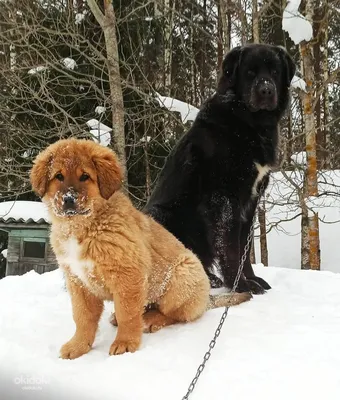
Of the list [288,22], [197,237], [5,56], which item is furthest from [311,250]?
[5,56]

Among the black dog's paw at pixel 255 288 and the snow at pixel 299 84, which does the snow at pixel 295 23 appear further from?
the black dog's paw at pixel 255 288

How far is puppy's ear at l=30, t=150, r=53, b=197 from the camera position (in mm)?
2797

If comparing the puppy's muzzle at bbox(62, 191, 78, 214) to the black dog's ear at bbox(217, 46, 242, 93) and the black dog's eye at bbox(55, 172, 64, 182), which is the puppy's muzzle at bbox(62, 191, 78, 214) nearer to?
the black dog's eye at bbox(55, 172, 64, 182)

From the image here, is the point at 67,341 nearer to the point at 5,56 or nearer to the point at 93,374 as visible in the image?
the point at 93,374

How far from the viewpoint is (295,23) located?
7543mm

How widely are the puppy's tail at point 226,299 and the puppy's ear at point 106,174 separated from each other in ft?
4.54

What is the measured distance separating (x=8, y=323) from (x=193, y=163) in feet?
7.12

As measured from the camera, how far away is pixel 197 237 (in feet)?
13.8

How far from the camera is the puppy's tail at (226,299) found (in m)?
3.61

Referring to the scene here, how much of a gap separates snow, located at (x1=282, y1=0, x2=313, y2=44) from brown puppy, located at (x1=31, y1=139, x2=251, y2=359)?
5.98 meters

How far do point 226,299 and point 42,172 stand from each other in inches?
74.3

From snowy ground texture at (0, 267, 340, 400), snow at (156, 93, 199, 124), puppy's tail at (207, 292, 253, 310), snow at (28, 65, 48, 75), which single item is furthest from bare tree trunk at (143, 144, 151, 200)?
snowy ground texture at (0, 267, 340, 400)

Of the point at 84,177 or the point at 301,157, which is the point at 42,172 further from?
the point at 301,157

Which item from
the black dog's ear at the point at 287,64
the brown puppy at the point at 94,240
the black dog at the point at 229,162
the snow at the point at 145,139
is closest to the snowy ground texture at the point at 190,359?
the brown puppy at the point at 94,240
